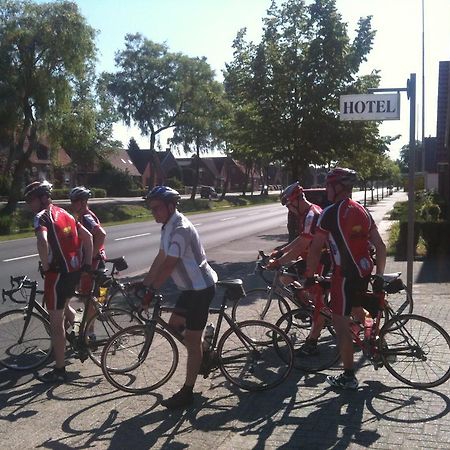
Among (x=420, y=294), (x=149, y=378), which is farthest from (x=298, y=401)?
(x=420, y=294)

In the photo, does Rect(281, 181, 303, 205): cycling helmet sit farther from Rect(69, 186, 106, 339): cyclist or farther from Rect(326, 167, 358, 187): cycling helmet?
Rect(69, 186, 106, 339): cyclist

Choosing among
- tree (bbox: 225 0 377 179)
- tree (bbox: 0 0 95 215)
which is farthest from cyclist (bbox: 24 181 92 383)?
tree (bbox: 0 0 95 215)

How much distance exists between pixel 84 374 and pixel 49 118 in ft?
99.5

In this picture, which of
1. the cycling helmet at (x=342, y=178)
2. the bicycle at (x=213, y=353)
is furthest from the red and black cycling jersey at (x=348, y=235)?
the bicycle at (x=213, y=353)

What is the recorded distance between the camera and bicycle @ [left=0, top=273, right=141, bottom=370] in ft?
20.1

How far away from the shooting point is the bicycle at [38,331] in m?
6.12

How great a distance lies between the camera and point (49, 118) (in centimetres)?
3450

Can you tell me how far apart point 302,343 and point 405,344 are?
49.5 inches

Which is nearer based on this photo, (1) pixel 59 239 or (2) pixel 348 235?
(2) pixel 348 235

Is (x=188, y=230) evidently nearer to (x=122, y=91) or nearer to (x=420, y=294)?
(x=420, y=294)

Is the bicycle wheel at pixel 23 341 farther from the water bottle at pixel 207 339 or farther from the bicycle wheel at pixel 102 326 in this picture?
the water bottle at pixel 207 339

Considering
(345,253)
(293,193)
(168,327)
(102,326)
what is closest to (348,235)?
(345,253)

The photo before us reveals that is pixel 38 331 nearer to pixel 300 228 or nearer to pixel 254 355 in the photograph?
pixel 254 355

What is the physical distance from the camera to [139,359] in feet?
18.3
